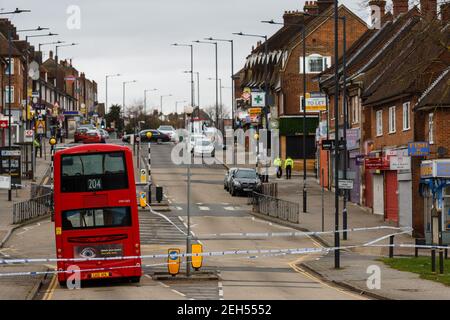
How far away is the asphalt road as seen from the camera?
27984 mm

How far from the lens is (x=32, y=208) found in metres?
53.3

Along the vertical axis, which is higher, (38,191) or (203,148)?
(203,148)

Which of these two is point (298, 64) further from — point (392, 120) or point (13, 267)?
point (13, 267)

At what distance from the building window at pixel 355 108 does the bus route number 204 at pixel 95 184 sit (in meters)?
32.5

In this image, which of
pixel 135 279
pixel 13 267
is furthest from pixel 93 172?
pixel 13 267

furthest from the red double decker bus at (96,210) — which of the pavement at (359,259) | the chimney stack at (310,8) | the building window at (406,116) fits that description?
the chimney stack at (310,8)

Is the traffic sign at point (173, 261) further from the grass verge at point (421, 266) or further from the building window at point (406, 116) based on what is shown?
the building window at point (406, 116)

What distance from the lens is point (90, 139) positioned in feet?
312

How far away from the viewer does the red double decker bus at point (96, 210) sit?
30.0 meters

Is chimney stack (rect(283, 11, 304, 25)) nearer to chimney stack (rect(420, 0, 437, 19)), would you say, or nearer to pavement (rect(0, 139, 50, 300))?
pavement (rect(0, 139, 50, 300))

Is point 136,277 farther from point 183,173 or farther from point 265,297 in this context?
point 183,173

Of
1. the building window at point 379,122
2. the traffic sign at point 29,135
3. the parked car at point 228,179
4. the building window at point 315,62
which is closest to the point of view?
the building window at point 379,122

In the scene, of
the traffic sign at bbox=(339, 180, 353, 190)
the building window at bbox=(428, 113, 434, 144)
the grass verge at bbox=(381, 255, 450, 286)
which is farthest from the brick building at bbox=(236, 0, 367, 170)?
the grass verge at bbox=(381, 255, 450, 286)

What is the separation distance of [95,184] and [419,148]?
19196 mm
